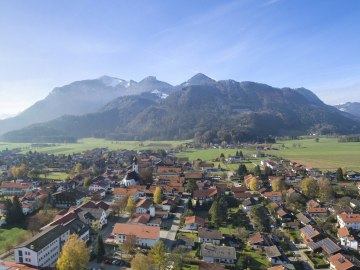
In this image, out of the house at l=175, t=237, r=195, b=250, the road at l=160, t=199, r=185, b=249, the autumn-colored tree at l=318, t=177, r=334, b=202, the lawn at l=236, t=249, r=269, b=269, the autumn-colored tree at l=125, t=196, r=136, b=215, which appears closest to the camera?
the lawn at l=236, t=249, r=269, b=269

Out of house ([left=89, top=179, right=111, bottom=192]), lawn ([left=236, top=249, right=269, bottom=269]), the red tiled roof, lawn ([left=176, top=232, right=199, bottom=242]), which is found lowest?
lawn ([left=236, top=249, right=269, bottom=269])

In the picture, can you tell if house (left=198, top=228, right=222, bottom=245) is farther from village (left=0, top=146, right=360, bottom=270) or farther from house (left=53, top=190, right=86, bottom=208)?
house (left=53, top=190, right=86, bottom=208)

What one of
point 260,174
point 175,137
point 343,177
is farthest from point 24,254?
point 175,137

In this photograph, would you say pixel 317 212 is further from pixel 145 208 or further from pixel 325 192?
pixel 145 208

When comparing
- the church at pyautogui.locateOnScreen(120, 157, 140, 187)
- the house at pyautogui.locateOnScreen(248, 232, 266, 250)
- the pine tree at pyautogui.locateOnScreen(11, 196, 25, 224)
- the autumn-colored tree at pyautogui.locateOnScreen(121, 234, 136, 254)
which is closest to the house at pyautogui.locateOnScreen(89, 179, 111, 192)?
the church at pyautogui.locateOnScreen(120, 157, 140, 187)

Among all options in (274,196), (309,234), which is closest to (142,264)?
(309,234)

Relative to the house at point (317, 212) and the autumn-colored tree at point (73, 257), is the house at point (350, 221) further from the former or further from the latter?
the autumn-colored tree at point (73, 257)
